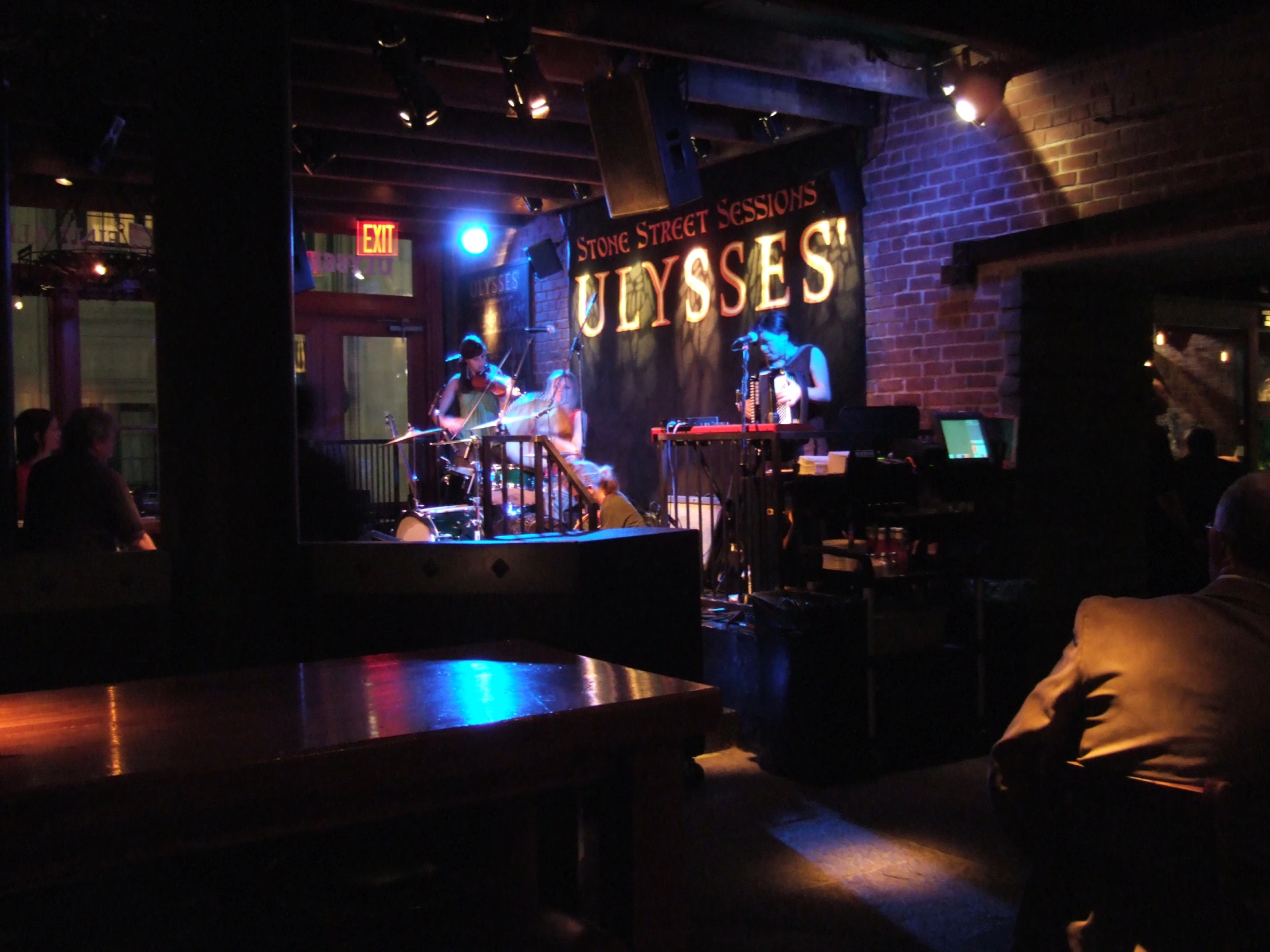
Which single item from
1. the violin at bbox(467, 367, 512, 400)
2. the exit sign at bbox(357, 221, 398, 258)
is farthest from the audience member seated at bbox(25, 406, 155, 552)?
the exit sign at bbox(357, 221, 398, 258)

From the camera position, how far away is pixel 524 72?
548 centimetres

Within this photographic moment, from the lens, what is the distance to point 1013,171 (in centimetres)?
579

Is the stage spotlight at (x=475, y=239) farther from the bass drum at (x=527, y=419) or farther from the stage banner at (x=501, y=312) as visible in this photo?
the bass drum at (x=527, y=419)

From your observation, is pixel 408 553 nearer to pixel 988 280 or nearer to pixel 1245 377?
pixel 988 280

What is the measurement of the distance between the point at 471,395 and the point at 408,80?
420 centimetres

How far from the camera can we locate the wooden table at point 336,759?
1.31 metres

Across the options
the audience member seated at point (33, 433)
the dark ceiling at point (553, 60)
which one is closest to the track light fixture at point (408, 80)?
the dark ceiling at point (553, 60)

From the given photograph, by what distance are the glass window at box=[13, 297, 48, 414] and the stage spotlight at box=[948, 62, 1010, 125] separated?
8.59 m

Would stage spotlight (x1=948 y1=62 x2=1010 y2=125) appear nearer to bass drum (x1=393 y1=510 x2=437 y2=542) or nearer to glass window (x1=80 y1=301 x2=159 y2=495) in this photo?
bass drum (x1=393 y1=510 x2=437 y2=542)

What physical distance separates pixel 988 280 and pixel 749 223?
7.70 ft

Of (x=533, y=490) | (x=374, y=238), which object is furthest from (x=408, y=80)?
(x=374, y=238)

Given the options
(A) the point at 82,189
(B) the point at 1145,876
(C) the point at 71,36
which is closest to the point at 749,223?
(C) the point at 71,36

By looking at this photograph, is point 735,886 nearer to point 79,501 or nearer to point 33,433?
point 79,501

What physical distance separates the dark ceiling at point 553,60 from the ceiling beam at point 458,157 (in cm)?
2
